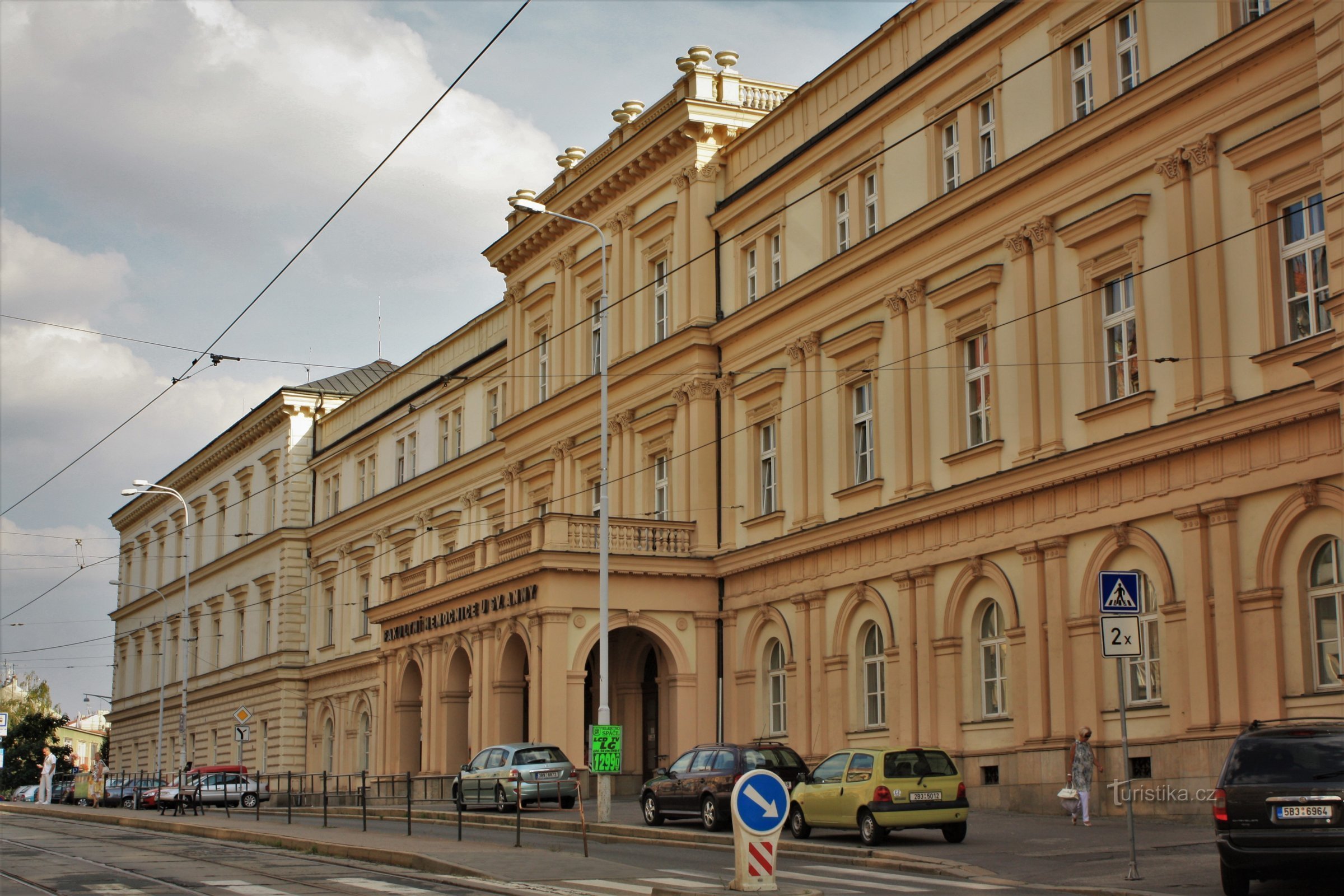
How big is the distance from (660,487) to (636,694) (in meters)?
5.62

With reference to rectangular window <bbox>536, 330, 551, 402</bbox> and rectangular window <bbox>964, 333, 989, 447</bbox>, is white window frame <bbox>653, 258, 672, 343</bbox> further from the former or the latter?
rectangular window <bbox>964, 333, 989, 447</bbox>

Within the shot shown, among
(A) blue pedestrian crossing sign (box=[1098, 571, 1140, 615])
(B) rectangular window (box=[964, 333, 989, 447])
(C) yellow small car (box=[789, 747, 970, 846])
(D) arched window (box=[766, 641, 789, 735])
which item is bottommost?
(C) yellow small car (box=[789, 747, 970, 846])

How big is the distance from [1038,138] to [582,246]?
18.5m

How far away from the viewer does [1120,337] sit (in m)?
27.0

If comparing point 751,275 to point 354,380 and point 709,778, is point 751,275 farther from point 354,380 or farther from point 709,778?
point 354,380

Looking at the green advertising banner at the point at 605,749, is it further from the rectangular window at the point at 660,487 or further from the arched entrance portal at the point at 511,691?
the rectangular window at the point at 660,487

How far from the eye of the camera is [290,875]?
1969 cm

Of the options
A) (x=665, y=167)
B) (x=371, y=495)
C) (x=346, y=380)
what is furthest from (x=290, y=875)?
(x=346, y=380)

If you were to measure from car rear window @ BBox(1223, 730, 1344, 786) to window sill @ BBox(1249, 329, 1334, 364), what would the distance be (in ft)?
28.5

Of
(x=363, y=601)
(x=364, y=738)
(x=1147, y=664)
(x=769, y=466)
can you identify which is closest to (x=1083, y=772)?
(x=1147, y=664)

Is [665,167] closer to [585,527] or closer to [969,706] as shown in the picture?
[585,527]

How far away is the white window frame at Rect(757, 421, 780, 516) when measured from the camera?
3700 cm

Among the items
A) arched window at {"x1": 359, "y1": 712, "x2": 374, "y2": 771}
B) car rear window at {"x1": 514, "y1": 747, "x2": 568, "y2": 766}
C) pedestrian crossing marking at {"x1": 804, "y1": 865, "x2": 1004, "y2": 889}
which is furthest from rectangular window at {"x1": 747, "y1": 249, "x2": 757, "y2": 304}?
arched window at {"x1": 359, "y1": 712, "x2": 374, "y2": 771}

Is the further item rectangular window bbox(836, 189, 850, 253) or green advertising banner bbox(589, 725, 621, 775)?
rectangular window bbox(836, 189, 850, 253)
